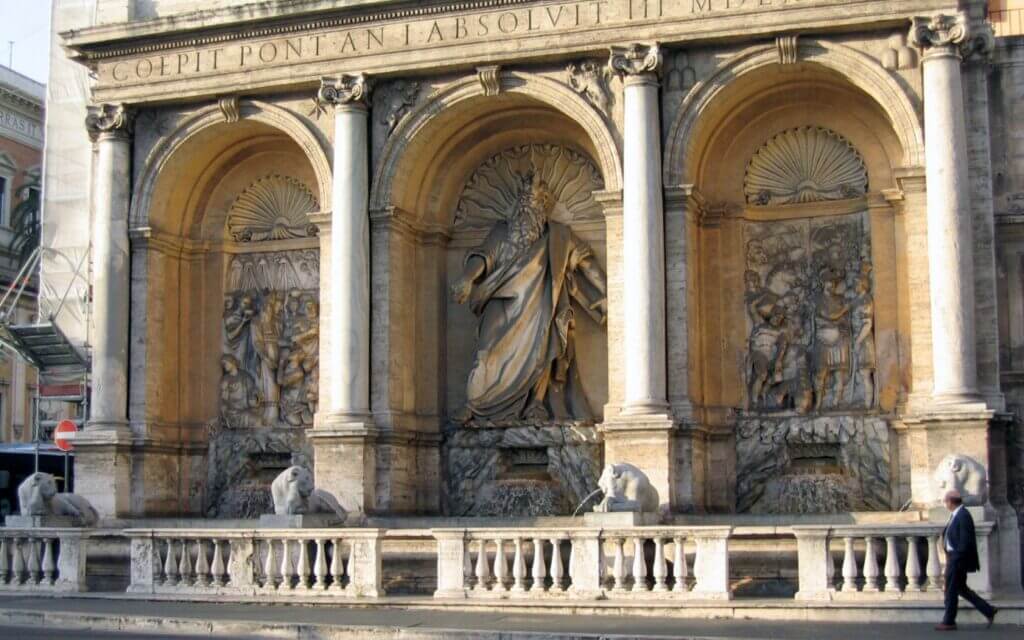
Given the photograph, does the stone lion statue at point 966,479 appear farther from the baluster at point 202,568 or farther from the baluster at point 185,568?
the baluster at point 185,568

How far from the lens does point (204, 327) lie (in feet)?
94.4

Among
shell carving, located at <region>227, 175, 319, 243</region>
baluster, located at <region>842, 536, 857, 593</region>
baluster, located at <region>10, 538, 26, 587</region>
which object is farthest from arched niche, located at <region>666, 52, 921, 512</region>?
baluster, located at <region>10, 538, 26, 587</region>

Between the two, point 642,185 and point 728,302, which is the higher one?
point 642,185

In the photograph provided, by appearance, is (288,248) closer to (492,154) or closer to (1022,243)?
(492,154)

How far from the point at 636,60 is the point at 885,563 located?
31.6ft

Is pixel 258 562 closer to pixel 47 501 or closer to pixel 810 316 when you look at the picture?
pixel 47 501

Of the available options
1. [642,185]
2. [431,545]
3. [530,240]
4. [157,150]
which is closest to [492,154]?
[530,240]

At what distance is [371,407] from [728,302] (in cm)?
627

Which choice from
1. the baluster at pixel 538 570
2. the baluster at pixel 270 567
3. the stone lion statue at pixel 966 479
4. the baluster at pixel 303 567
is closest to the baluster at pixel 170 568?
the baluster at pixel 270 567

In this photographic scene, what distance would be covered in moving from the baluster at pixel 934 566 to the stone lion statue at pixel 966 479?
251 centimetres

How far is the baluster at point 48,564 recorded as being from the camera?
22.1 m

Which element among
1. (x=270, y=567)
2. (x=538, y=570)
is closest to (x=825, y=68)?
(x=538, y=570)

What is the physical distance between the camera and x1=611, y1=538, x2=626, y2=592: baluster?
734 inches

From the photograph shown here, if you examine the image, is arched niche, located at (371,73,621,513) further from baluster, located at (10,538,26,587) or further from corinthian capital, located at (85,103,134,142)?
baluster, located at (10,538,26,587)
